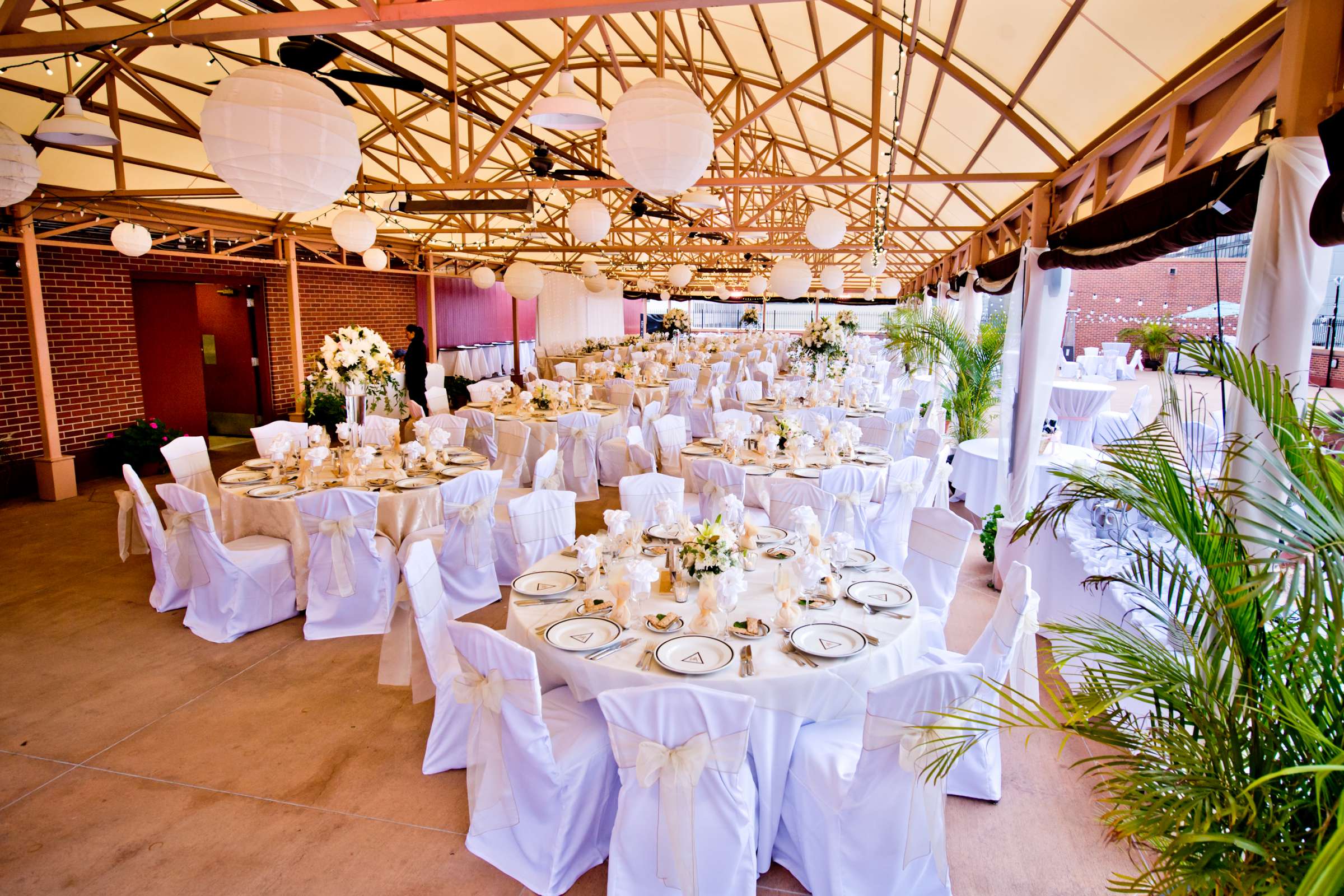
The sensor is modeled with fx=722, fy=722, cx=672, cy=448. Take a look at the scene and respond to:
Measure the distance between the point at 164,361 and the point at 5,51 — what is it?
301 inches

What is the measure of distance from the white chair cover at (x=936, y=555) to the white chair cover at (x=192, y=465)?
5.16 meters

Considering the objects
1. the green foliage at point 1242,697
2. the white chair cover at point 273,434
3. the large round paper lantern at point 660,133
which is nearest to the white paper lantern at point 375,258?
the white chair cover at point 273,434

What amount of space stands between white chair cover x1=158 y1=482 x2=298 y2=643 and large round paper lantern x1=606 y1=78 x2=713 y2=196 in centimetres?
339

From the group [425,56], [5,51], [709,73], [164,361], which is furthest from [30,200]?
[709,73]

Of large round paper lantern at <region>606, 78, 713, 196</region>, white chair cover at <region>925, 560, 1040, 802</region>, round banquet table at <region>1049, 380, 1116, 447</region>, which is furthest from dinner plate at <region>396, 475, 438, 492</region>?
round banquet table at <region>1049, 380, 1116, 447</region>

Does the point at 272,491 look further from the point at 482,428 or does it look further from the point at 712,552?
the point at 712,552

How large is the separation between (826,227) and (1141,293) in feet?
68.6

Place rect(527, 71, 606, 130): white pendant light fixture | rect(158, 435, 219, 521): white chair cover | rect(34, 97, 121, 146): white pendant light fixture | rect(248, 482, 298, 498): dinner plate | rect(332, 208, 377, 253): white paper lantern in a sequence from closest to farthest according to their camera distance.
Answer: rect(34, 97, 121, 146): white pendant light fixture → rect(527, 71, 606, 130): white pendant light fixture → rect(248, 482, 298, 498): dinner plate → rect(158, 435, 219, 521): white chair cover → rect(332, 208, 377, 253): white paper lantern

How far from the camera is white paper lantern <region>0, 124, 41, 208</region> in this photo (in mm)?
3889

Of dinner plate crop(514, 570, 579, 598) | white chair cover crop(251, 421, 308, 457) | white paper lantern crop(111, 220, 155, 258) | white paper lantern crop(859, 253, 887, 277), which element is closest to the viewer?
dinner plate crop(514, 570, 579, 598)

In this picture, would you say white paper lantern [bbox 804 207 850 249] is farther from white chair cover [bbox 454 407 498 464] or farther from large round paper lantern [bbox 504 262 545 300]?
large round paper lantern [bbox 504 262 545 300]

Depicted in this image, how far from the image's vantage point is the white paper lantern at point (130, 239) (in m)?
7.16

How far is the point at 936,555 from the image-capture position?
155 inches

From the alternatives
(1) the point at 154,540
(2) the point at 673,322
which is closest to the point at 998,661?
(1) the point at 154,540
